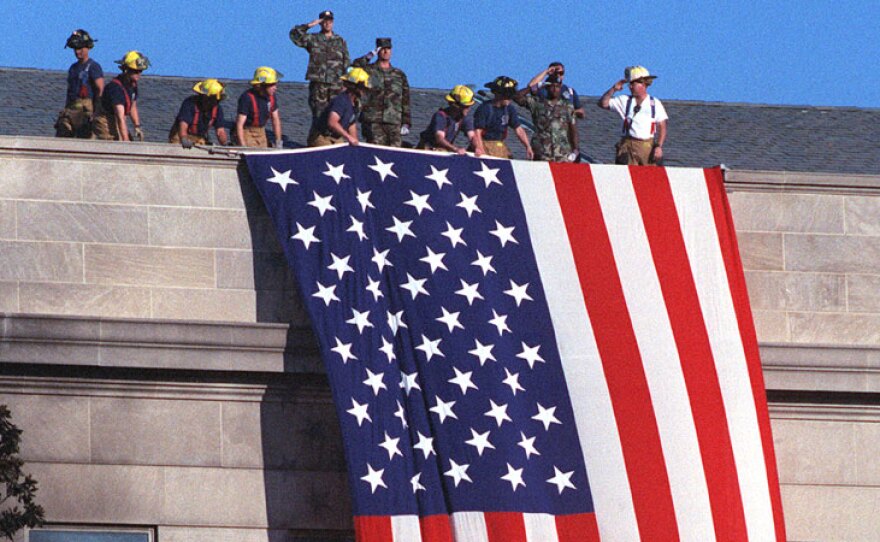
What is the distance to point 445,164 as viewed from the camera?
2878cm

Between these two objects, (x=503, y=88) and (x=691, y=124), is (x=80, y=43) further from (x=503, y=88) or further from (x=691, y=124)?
(x=691, y=124)

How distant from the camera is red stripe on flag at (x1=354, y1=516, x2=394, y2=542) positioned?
26.9 metres

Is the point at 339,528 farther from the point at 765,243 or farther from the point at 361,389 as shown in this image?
the point at 765,243

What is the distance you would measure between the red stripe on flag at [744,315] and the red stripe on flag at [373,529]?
14.5ft

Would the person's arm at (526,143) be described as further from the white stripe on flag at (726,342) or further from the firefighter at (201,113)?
the firefighter at (201,113)

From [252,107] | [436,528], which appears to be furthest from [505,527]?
[252,107]

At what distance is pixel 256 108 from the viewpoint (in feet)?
99.9

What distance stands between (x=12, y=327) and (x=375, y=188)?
4.35 metres

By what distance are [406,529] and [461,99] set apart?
6.20 metres

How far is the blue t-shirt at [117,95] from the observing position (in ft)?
97.5

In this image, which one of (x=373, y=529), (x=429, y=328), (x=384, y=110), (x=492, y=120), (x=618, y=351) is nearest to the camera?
(x=373, y=529)

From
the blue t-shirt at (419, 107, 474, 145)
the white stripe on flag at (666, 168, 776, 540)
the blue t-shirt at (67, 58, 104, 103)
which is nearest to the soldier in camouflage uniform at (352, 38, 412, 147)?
the blue t-shirt at (419, 107, 474, 145)

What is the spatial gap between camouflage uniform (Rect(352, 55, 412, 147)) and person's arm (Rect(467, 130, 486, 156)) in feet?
3.26

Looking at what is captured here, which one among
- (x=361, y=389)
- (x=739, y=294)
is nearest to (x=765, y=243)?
(x=739, y=294)
